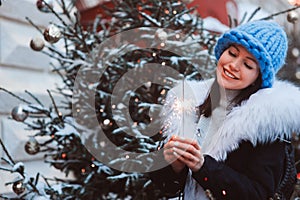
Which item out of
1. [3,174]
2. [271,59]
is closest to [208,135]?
[271,59]

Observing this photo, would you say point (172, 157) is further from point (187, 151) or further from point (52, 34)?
point (52, 34)

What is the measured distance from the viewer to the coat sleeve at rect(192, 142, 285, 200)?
0.71 metres

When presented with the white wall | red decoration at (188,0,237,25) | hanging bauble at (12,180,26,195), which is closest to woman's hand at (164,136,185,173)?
hanging bauble at (12,180,26,195)

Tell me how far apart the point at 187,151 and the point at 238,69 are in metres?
0.19

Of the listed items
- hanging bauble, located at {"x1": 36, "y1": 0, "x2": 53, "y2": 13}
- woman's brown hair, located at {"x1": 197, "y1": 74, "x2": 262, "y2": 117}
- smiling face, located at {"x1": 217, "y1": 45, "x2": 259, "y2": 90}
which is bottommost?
woman's brown hair, located at {"x1": 197, "y1": 74, "x2": 262, "y2": 117}

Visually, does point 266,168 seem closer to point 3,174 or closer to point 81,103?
point 81,103

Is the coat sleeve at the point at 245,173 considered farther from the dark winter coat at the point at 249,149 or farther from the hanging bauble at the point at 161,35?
the hanging bauble at the point at 161,35

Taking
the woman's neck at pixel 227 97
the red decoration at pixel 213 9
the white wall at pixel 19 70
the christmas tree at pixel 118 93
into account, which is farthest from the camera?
the red decoration at pixel 213 9

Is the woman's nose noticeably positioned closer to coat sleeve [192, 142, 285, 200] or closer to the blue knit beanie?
the blue knit beanie

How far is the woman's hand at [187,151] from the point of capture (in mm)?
688

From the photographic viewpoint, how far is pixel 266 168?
2.41 ft

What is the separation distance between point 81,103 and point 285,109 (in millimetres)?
847

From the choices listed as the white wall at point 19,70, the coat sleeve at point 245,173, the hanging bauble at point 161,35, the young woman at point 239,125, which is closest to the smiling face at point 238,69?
the young woman at point 239,125

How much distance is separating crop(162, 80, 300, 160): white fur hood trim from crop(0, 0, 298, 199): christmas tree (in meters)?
0.46
